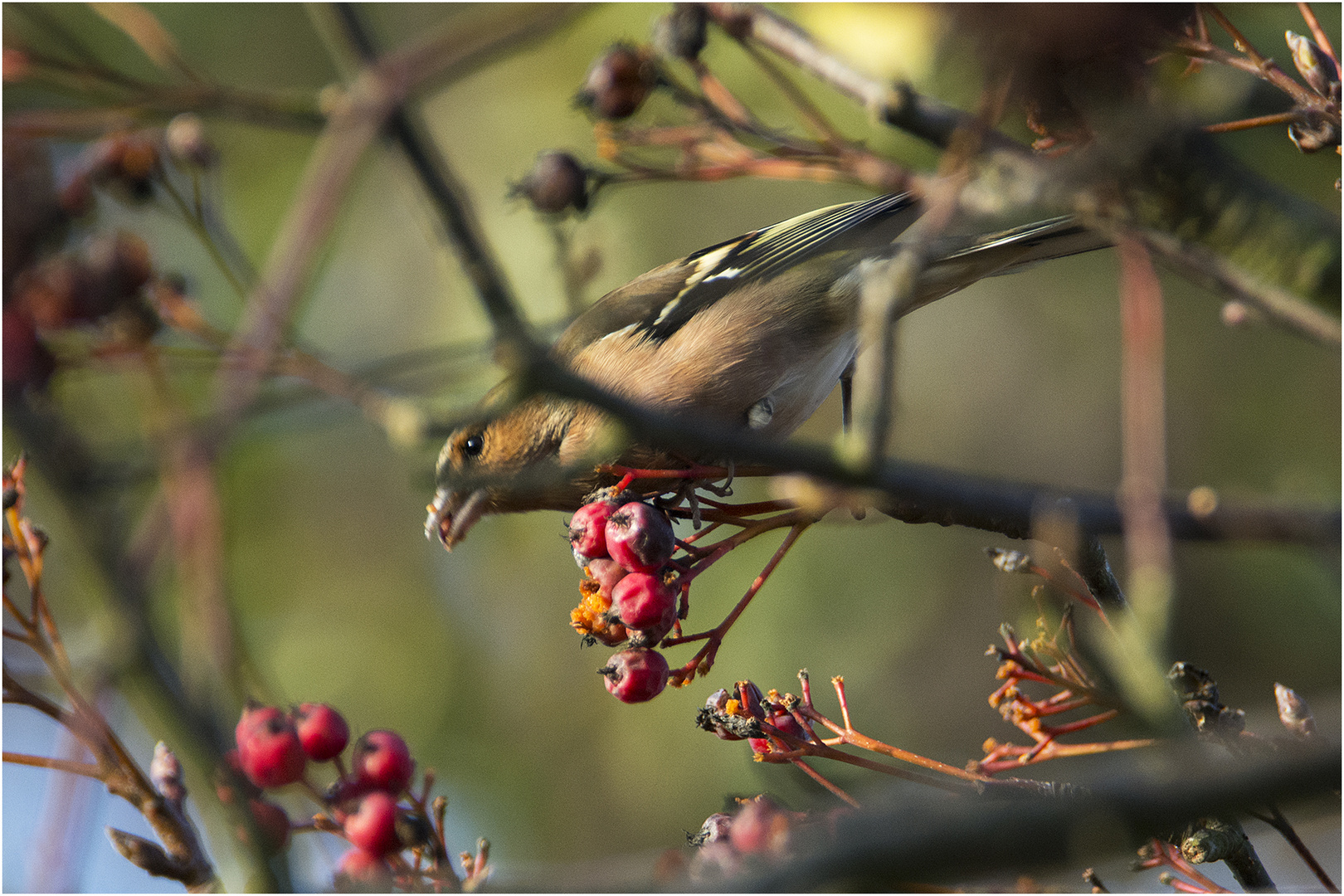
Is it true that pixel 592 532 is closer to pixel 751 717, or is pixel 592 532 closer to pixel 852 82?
pixel 751 717

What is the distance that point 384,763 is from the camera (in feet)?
6.63

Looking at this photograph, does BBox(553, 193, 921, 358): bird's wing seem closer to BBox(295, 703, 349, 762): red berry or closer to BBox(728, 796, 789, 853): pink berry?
BBox(295, 703, 349, 762): red berry

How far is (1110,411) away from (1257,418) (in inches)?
32.7

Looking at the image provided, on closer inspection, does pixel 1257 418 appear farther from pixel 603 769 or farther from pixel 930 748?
pixel 603 769

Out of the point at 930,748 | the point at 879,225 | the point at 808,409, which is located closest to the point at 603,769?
the point at 930,748

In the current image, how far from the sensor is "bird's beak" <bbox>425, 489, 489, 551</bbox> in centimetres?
366

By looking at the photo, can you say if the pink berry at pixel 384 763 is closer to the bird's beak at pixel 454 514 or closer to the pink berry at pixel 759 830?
the pink berry at pixel 759 830

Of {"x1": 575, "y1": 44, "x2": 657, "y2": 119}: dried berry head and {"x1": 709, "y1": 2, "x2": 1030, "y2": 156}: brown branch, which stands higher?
{"x1": 575, "y1": 44, "x2": 657, "y2": 119}: dried berry head

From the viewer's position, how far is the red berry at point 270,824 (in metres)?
1.25

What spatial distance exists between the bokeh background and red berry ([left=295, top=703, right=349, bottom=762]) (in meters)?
3.17

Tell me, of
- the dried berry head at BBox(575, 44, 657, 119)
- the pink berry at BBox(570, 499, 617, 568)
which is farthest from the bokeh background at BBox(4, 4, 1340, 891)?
the pink berry at BBox(570, 499, 617, 568)

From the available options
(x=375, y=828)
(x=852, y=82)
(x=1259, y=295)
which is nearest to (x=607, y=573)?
(x=375, y=828)

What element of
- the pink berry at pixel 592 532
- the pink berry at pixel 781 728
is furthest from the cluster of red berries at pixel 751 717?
the pink berry at pixel 592 532

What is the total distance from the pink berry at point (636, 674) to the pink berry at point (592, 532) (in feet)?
0.74
